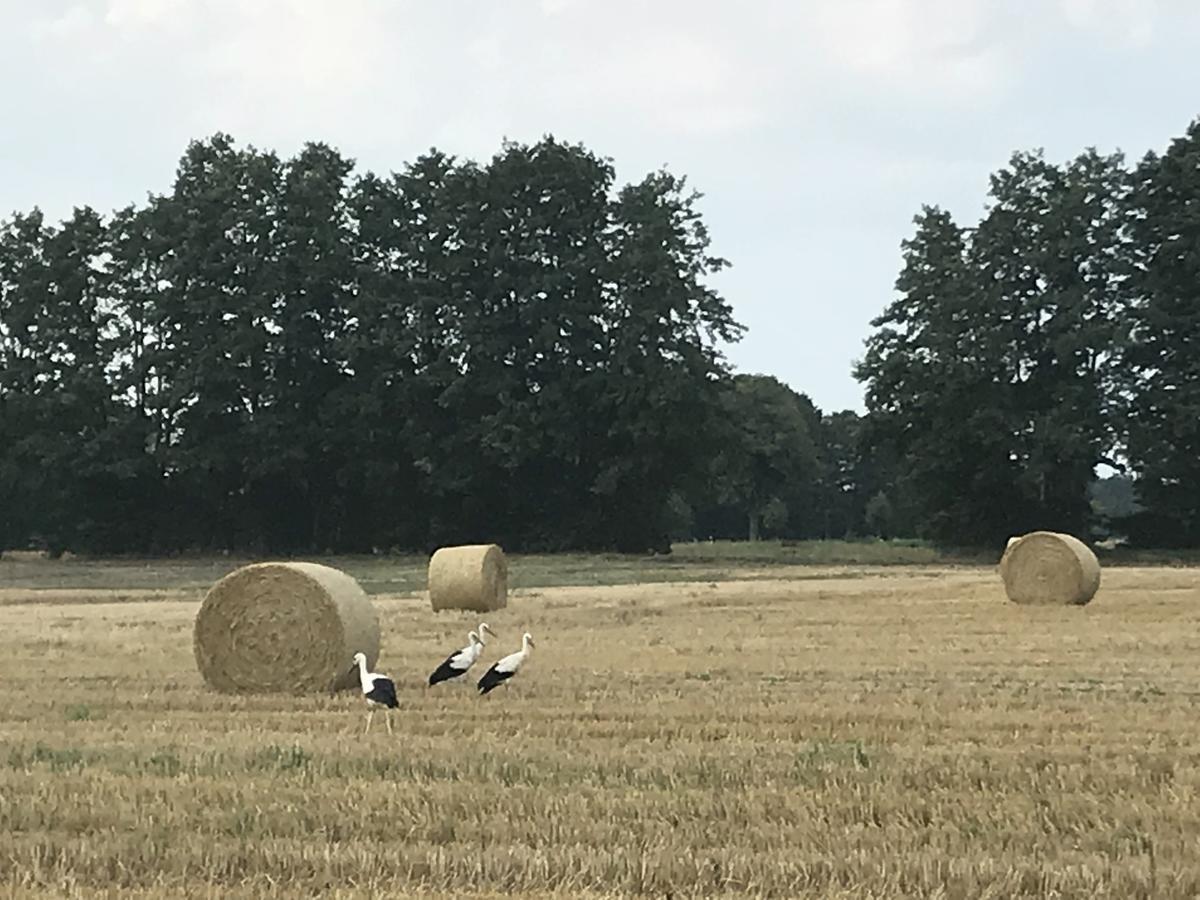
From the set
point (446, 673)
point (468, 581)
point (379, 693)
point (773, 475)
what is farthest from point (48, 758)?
point (773, 475)

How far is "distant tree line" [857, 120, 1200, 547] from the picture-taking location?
4725 centimetres

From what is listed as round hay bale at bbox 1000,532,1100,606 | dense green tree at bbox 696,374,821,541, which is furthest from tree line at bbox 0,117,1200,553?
round hay bale at bbox 1000,532,1100,606

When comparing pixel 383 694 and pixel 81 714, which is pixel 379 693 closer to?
pixel 383 694

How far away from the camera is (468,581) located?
24.9 meters

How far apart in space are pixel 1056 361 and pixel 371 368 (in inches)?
820

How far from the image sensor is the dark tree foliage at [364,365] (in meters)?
52.0

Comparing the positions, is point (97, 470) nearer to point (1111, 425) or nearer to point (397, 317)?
point (397, 317)

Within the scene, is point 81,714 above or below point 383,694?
below

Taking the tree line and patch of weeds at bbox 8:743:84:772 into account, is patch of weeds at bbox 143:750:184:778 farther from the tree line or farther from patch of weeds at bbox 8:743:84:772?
the tree line

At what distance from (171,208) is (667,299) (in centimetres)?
1668

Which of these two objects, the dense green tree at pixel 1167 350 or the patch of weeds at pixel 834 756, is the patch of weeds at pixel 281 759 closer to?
the patch of weeds at pixel 834 756

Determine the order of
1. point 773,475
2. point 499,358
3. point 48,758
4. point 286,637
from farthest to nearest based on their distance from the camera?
1. point 773,475
2. point 499,358
3. point 286,637
4. point 48,758

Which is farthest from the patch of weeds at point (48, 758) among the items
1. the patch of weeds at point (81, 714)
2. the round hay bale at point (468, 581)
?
the round hay bale at point (468, 581)

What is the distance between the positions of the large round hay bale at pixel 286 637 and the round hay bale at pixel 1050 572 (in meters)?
13.5
